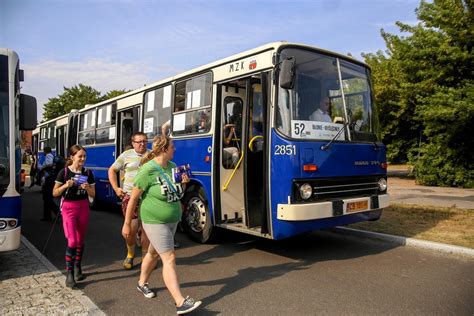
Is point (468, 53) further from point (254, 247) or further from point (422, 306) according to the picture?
point (422, 306)

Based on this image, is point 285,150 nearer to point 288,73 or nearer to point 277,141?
point 277,141

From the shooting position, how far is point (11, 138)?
5.16m

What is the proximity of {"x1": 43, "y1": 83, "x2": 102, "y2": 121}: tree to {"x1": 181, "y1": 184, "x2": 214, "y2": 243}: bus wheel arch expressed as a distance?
128 feet

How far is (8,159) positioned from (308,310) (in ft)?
12.8

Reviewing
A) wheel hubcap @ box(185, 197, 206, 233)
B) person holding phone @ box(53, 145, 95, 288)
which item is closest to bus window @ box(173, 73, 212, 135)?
wheel hubcap @ box(185, 197, 206, 233)

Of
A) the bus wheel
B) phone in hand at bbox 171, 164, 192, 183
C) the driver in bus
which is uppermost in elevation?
the driver in bus

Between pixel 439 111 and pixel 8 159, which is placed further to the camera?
pixel 439 111

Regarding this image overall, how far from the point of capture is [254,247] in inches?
278

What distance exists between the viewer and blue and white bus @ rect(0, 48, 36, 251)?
4.98m

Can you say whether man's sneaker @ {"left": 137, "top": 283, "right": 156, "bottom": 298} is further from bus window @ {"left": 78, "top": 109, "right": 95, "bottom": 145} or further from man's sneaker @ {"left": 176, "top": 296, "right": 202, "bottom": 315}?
bus window @ {"left": 78, "top": 109, "right": 95, "bottom": 145}

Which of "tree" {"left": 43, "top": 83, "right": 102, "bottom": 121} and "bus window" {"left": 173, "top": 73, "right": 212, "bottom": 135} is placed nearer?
"bus window" {"left": 173, "top": 73, "right": 212, "bottom": 135}

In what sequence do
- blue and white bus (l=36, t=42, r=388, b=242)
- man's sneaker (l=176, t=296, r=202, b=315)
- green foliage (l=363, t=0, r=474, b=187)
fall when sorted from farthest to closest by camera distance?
1. green foliage (l=363, t=0, r=474, b=187)
2. blue and white bus (l=36, t=42, r=388, b=242)
3. man's sneaker (l=176, t=296, r=202, b=315)

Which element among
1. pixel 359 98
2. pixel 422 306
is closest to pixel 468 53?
pixel 359 98

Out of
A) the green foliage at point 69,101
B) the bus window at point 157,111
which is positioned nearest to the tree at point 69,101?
the green foliage at point 69,101
